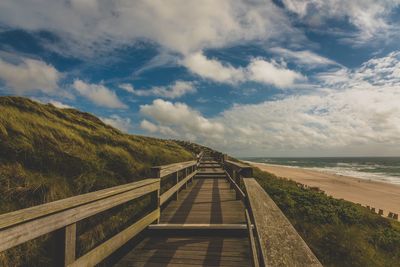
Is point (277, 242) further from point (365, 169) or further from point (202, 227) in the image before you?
point (365, 169)

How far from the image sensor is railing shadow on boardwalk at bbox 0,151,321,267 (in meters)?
1.60

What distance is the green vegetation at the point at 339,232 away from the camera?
6.10 meters

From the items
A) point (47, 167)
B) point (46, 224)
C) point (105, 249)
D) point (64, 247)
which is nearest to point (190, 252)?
point (105, 249)

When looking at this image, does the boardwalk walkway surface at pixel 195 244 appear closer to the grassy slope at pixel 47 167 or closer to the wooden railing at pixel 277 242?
the grassy slope at pixel 47 167

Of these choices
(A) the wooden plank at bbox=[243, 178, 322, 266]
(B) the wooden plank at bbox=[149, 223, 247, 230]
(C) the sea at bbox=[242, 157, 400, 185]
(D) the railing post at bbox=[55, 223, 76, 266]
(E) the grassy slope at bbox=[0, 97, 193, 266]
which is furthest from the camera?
(C) the sea at bbox=[242, 157, 400, 185]

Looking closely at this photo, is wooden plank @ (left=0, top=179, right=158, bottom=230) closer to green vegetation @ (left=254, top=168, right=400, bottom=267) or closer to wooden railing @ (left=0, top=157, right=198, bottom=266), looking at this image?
wooden railing @ (left=0, top=157, right=198, bottom=266)

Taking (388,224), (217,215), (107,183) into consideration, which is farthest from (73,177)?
(388,224)

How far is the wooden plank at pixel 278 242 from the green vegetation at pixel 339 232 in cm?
492

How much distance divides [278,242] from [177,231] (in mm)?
3276

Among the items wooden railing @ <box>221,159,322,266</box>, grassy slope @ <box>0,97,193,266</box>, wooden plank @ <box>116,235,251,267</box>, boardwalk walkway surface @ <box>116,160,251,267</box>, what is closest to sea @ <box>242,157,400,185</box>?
boardwalk walkway surface @ <box>116,160,251,267</box>

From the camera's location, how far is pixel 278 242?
1.55 m

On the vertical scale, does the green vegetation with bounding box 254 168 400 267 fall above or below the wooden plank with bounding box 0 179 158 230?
below

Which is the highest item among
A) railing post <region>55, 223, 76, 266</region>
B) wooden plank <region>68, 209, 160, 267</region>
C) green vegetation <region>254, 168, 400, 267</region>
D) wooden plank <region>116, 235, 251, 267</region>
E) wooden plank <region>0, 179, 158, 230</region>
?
wooden plank <region>0, 179, 158, 230</region>

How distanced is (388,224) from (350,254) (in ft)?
19.2
